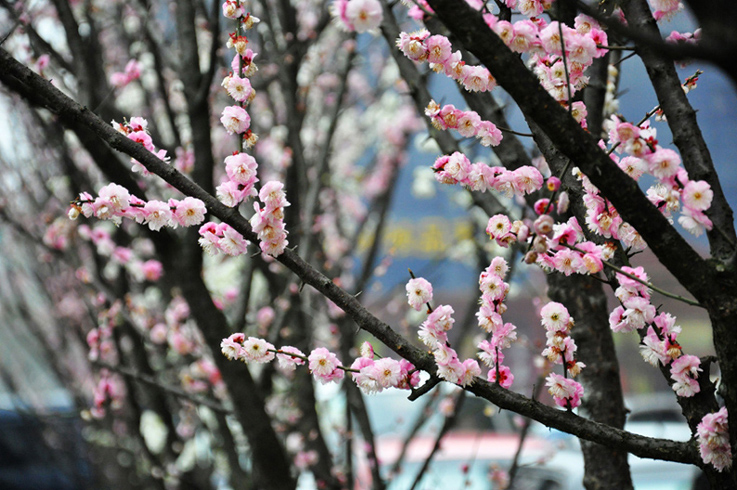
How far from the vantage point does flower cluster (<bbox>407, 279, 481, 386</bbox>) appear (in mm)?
1576

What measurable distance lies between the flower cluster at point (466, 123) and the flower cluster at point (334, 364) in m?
0.64

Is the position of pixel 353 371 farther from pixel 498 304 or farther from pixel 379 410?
pixel 379 410

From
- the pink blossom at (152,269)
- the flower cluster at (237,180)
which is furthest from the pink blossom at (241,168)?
the pink blossom at (152,269)

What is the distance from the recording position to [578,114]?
5.75 feet

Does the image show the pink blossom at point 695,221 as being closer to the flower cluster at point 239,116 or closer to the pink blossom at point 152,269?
the flower cluster at point 239,116

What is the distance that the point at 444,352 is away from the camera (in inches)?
62.7

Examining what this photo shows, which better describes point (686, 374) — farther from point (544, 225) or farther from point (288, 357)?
point (288, 357)

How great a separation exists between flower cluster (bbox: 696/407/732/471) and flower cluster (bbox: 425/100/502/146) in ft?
2.89

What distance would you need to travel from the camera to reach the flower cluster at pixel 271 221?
62.4 inches

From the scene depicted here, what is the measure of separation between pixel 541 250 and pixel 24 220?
5581 millimetres

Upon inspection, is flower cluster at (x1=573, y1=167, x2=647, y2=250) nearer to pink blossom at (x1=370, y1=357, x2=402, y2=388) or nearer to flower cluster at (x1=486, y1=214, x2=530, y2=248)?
flower cluster at (x1=486, y1=214, x2=530, y2=248)

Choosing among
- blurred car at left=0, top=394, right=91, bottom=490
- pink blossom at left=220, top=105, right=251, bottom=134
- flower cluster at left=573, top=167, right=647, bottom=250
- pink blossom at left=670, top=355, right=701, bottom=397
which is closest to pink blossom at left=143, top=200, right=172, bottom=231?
pink blossom at left=220, top=105, right=251, bottom=134

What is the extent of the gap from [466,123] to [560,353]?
2.23 ft

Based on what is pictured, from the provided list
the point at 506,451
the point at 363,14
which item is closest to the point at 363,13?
the point at 363,14
